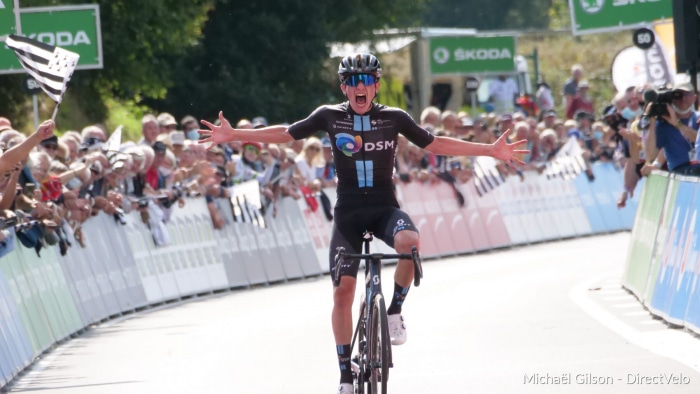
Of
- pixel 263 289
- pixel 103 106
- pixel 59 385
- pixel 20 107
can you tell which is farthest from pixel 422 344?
pixel 103 106

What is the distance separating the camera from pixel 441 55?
123 feet

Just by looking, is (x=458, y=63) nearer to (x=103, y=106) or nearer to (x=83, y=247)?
(x=103, y=106)

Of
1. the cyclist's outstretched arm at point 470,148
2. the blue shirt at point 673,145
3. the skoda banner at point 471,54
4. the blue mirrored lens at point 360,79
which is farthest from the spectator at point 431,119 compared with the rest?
the blue mirrored lens at point 360,79

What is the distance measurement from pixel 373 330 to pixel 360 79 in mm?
1558

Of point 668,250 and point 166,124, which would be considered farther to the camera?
point 166,124

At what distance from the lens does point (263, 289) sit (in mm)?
23266

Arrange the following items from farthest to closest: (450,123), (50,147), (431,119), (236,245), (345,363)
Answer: (450,123), (431,119), (236,245), (50,147), (345,363)

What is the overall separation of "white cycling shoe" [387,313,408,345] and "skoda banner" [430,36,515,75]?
84.6 ft

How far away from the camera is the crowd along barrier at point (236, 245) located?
1581 centimetres

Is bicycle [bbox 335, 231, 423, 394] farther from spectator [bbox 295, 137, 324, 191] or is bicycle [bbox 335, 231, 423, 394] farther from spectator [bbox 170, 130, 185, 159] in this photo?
spectator [bbox 295, 137, 324, 191]

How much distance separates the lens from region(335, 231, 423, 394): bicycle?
10.3 metres

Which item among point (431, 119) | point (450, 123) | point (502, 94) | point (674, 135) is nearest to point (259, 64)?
point (502, 94)

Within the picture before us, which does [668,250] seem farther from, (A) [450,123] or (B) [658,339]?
(A) [450,123]

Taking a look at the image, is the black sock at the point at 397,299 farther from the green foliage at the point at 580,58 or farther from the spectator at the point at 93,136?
the green foliage at the point at 580,58
